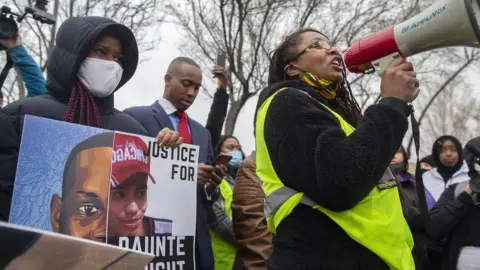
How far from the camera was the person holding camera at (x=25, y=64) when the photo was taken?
264 cm

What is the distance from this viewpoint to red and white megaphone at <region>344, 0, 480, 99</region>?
6.81 ft

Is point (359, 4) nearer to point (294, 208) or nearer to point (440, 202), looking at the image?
point (440, 202)

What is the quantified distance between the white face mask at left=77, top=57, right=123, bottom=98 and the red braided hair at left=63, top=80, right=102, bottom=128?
33 mm

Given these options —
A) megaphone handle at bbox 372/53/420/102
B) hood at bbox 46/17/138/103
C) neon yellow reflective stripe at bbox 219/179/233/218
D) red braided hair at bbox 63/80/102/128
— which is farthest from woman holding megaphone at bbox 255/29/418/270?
neon yellow reflective stripe at bbox 219/179/233/218

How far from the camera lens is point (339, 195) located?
67.7 inches

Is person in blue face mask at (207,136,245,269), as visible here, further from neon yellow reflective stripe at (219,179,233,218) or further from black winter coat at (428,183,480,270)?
black winter coat at (428,183,480,270)

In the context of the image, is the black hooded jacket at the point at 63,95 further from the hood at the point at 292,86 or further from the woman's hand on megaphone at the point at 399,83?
the woman's hand on megaphone at the point at 399,83

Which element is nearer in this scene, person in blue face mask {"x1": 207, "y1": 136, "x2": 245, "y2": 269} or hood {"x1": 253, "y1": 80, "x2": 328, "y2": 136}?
hood {"x1": 253, "y1": 80, "x2": 328, "y2": 136}

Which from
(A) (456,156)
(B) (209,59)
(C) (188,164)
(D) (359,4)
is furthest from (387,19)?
(C) (188,164)

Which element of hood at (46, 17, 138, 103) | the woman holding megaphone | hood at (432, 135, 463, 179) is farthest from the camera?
hood at (432, 135, 463, 179)

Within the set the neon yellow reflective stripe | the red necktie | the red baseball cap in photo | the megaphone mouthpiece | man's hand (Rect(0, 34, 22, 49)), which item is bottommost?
the neon yellow reflective stripe

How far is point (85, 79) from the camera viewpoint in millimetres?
2414

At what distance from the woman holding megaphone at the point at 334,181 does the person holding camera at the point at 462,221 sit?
182 centimetres

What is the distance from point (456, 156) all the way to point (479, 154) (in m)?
1.99
